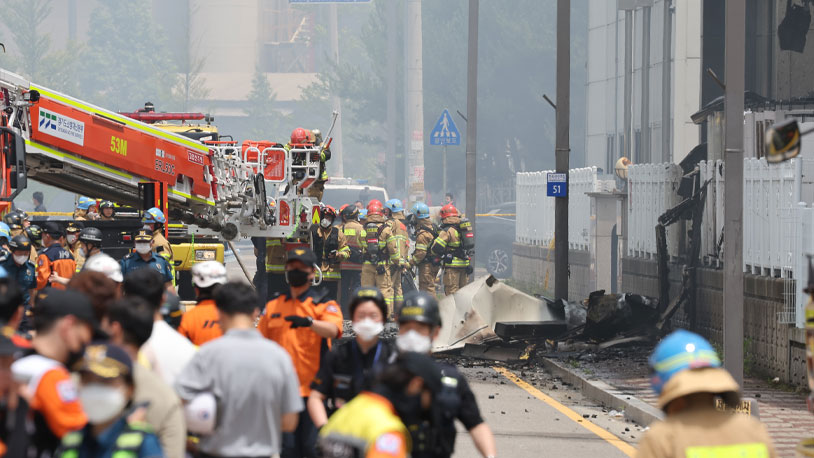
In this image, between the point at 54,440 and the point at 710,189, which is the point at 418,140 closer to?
the point at 710,189

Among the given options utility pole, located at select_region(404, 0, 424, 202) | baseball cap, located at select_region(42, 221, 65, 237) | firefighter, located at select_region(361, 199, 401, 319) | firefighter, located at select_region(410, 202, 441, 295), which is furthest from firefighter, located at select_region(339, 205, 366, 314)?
utility pole, located at select_region(404, 0, 424, 202)

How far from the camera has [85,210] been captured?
22531 mm

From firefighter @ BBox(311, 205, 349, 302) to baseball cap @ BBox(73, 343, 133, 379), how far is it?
51.9ft

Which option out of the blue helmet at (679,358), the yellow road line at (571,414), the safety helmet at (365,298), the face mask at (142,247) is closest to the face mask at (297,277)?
the safety helmet at (365,298)

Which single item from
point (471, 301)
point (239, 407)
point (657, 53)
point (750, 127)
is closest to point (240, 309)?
point (239, 407)

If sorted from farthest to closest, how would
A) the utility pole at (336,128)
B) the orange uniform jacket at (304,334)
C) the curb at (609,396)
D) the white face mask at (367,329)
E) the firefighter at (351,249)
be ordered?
the utility pole at (336,128) < the firefighter at (351,249) < the curb at (609,396) < the orange uniform jacket at (304,334) < the white face mask at (367,329)

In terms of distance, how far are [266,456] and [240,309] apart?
2.25 ft

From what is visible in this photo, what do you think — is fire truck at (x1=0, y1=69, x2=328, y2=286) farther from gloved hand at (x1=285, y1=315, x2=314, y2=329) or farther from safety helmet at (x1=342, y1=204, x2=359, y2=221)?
gloved hand at (x1=285, y1=315, x2=314, y2=329)

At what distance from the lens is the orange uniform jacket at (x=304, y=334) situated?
8367mm

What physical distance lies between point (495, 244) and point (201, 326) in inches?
1213

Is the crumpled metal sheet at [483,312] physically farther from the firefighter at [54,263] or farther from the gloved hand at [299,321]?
the gloved hand at [299,321]

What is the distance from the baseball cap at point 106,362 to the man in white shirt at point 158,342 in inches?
52.6

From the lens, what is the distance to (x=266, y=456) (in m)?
6.41

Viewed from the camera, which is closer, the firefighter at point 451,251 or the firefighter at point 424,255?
the firefighter at point 451,251
